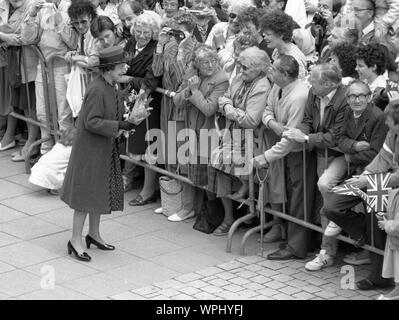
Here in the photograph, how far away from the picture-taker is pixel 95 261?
394 inches

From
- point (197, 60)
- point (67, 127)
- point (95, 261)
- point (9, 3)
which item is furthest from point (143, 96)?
point (9, 3)

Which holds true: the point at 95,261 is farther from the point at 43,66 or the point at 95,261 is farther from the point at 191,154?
the point at 43,66

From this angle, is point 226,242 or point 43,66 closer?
point 226,242

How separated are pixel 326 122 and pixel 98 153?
208 centimetres

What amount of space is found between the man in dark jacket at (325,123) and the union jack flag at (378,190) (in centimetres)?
53

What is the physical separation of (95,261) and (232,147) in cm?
170

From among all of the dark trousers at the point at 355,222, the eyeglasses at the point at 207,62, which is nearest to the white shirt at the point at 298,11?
the eyeglasses at the point at 207,62

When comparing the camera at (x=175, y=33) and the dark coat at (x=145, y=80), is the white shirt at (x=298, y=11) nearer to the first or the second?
the camera at (x=175, y=33)

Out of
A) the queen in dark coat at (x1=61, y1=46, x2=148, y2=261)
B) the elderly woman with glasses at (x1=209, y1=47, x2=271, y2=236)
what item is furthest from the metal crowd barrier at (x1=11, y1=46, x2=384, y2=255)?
the queen in dark coat at (x1=61, y1=46, x2=148, y2=261)

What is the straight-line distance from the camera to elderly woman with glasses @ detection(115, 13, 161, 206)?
440 inches

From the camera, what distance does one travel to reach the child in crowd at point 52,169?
11727 mm

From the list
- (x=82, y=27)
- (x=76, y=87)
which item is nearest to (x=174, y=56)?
(x=82, y=27)

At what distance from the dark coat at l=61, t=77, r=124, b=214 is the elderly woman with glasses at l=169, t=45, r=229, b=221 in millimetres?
915
